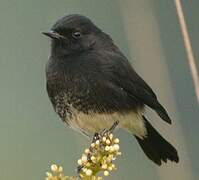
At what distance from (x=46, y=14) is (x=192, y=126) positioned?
1.78m

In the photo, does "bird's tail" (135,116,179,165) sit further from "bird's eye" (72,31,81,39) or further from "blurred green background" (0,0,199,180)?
"bird's eye" (72,31,81,39)

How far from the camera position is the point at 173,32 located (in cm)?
738

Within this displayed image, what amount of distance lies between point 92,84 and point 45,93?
177 cm

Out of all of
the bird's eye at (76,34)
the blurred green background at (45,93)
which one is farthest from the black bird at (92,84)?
the blurred green background at (45,93)

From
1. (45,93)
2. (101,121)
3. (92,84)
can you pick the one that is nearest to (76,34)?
(92,84)

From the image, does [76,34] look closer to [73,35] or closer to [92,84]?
[73,35]

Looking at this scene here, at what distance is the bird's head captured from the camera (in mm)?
4930

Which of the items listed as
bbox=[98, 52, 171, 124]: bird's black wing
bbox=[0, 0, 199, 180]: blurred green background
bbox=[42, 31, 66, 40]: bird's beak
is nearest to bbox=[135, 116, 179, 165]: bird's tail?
bbox=[0, 0, 199, 180]: blurred green background

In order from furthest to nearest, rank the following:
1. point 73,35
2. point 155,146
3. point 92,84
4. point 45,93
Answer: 1. point 45,93
2. point 155,146
3. point 73,35
4. point 92,84

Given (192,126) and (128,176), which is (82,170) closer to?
(128,176)

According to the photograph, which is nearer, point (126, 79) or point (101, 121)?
point (101, 121)

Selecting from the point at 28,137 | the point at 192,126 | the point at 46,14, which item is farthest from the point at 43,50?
the point at 28,137

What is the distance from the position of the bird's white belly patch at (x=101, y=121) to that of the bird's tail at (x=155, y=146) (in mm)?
176

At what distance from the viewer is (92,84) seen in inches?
192
